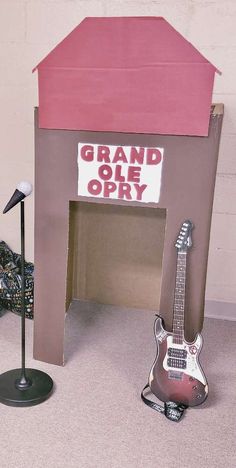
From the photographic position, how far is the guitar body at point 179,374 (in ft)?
5.05

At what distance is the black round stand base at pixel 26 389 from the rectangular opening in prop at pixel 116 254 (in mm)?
553

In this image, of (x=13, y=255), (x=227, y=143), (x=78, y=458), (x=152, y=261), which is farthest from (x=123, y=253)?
(x=78, y=458)

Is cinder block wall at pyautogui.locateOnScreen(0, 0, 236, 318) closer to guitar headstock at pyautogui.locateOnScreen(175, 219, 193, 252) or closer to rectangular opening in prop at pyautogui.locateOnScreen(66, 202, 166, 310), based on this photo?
rectangular opening in prop at pyautogui.locateOnScreen(66, 202, 166, 310)

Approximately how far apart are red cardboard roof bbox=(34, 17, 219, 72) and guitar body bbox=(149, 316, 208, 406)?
933 millimetres

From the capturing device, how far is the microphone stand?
4.99 feet

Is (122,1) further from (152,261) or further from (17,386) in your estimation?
(17,386)

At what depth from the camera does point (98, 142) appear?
153cm

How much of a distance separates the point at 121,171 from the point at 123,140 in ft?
0.34

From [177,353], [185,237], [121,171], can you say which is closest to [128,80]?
[121,171]

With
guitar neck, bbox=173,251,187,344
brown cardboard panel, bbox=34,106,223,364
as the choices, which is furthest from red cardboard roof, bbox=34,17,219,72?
guitar neck, bbox=173,251,187,344

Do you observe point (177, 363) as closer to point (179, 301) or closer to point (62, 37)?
point (179, 301)

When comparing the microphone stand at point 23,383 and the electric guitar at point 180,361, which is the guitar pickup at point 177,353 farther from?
the microphone stand at point 23,383

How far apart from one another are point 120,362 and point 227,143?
43.0 inches

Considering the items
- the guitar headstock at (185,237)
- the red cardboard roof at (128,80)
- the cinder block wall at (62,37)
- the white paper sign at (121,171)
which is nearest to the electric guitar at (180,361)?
the guitar headstock at (185,237)
